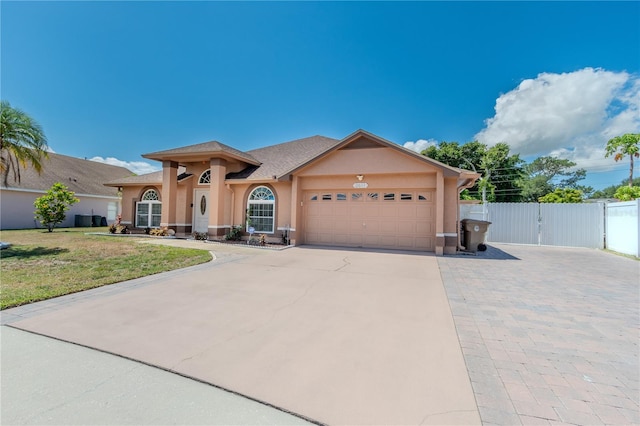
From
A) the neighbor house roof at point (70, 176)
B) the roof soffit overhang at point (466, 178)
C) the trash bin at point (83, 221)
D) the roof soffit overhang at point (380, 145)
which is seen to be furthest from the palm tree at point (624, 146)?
the trash bin at point (83, 221)

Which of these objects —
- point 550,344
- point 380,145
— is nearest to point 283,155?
point 380,145

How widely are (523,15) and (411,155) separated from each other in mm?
6832

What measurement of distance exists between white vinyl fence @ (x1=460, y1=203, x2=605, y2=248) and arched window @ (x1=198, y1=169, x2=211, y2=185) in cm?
1548

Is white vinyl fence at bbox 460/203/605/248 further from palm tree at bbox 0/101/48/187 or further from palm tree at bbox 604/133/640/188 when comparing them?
palm tree at bbox 604/133/640/188

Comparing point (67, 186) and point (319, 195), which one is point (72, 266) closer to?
point (319, 195)

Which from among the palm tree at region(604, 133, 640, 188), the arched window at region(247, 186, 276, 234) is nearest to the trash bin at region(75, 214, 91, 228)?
the arched window at region(247, 186, 276, 234)

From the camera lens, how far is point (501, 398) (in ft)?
7.89

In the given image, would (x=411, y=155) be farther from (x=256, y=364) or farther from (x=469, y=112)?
(x=469, y=112)

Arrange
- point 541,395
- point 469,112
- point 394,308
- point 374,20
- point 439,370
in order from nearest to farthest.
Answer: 1. point 541,395
2. point 439,370
3. point 394,308
4. point 374,20
5. point 469,112

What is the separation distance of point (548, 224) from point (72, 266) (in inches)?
787

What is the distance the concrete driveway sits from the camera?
2.39m

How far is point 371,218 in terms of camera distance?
12.3 m

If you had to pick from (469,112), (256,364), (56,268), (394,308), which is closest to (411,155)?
(394,308)

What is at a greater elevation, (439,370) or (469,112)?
(469,112)
